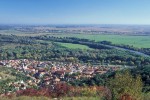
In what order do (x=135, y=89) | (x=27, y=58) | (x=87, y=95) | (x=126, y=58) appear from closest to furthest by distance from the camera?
(x=135, y=89) < (x=87, y=95) < (x=126, y=58) < (x=27, y=58)

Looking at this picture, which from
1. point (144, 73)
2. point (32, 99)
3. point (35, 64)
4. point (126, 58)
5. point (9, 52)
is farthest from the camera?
point (9, 52)

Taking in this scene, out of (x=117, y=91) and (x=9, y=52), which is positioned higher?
(x=117, y=91)

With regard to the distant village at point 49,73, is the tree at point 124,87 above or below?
above

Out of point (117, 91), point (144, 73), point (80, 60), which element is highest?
point (117, 91)

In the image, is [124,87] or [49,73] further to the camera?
[49,73]

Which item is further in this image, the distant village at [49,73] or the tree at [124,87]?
the distant village at [49,73]

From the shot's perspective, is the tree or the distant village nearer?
the tree

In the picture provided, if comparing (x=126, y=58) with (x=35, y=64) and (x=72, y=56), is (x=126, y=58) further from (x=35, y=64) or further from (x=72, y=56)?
(x=35, y=64)

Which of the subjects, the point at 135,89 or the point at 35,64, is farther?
the point at 35,64

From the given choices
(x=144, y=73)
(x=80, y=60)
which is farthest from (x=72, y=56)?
(x=144, y=73)

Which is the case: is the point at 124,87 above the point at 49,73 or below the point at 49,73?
above

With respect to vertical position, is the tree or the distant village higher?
the tree
